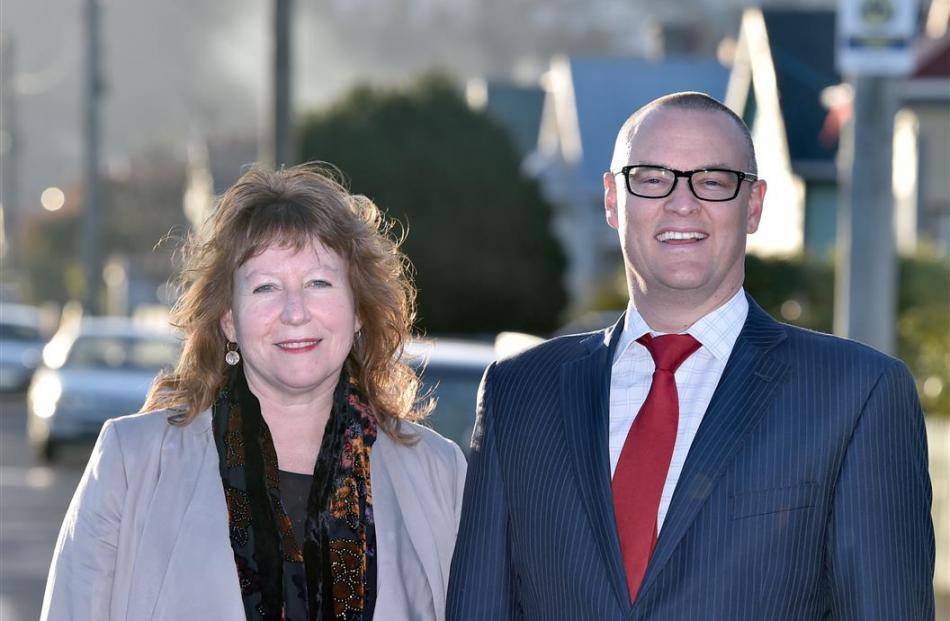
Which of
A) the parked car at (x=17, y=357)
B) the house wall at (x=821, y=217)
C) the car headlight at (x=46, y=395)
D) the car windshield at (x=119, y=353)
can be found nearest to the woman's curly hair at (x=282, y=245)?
the car headlight at (x=46, y=395)

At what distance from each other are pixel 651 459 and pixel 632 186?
63 cm

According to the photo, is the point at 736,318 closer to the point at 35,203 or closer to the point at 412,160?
the point at 412,160

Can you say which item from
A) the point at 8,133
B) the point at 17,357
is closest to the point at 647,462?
the point at 17,357

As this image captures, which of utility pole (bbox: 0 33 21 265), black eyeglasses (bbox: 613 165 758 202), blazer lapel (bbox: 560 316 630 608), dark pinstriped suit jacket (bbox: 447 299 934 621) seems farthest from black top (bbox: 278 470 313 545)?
utility pole (bbox: 0 33 21 265)

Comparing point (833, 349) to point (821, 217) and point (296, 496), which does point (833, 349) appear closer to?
point (296, 496)

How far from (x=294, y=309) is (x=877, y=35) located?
17.5 ft

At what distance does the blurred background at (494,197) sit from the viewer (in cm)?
938

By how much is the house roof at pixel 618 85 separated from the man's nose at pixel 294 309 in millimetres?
42037

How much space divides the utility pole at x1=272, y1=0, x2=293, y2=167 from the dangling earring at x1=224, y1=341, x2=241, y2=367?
9.73 metres

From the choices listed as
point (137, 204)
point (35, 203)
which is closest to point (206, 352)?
point (137, 204)

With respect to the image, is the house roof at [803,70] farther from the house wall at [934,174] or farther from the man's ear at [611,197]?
the man's ear at [611,197]

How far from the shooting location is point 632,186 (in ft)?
13.7

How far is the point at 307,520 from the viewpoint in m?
4.48

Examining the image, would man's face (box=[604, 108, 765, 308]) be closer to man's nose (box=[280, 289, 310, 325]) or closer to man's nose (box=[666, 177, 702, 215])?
man's nose (box=[666, 177, 702, 215])
